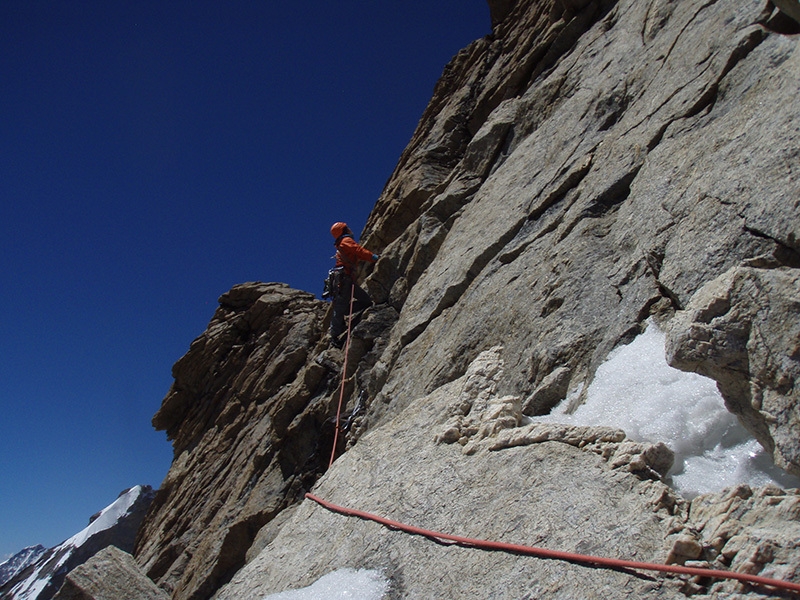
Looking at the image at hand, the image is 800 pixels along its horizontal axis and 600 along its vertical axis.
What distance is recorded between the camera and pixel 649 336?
4.91 m

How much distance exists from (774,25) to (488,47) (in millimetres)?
12182

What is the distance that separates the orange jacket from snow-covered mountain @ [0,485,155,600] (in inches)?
2047

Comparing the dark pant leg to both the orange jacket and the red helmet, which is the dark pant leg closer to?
the orange jacket

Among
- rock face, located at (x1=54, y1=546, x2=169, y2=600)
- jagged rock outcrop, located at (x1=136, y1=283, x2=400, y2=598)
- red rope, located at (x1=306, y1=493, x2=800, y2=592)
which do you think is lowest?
red rope, located at (x1=306, y1=493, x2=800, y2=592)

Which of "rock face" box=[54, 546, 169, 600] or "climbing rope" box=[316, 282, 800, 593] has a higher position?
"rock face" box=[54, 546, 169, 600]

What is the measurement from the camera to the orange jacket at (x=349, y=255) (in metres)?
14.1

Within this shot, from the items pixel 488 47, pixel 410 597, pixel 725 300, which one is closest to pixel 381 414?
pixel 410 597

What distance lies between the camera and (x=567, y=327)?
586 centimetres

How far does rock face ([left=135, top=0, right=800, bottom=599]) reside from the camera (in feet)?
10.8

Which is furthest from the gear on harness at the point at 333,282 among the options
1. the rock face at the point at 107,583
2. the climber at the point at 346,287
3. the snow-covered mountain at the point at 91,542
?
the snow-covered mountain at the point at 91,542

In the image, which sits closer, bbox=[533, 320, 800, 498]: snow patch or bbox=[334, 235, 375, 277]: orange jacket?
bbox=[533, 320, 800, 498]: snow patch

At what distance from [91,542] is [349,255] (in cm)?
5981

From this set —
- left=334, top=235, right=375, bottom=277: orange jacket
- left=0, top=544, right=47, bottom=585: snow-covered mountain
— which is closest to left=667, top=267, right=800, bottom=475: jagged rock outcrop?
left=334, top=235, right=375, bottom=277: orange jacket

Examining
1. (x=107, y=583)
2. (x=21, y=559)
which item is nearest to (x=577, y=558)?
(x=107, y=583)
